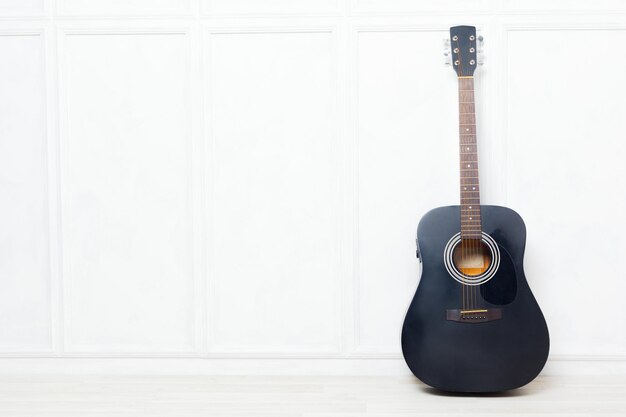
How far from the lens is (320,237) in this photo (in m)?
2.36

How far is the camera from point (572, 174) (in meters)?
2.32

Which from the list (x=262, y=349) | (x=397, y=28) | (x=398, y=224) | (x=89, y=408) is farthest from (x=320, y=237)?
(x=89, y=408)

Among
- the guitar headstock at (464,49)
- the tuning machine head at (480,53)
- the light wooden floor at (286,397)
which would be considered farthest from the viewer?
the tuning machine head at (480,53)

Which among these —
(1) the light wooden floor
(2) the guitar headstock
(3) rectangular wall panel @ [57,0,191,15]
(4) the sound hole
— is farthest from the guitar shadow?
(3) rectangular wall panel @ [57,0,191,15]

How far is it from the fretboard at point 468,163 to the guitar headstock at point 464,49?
37 millimetres

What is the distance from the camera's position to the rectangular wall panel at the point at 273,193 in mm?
2354

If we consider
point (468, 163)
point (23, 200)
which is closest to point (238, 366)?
point (23, 200)

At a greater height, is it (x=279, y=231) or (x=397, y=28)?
(x=397, y=28)

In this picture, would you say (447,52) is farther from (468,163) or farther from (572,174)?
(572,174)

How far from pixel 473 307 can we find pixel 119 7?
1.78m

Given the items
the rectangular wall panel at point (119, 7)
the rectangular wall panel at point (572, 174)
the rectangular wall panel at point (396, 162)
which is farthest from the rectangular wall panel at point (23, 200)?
the rectangular wall panel at point (572, 174)

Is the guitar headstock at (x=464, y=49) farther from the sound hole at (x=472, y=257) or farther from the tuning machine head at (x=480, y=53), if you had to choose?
the sound hole at (x=472, y=257)

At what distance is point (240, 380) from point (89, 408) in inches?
22.1

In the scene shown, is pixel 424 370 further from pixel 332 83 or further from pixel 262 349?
pixel 332 83
